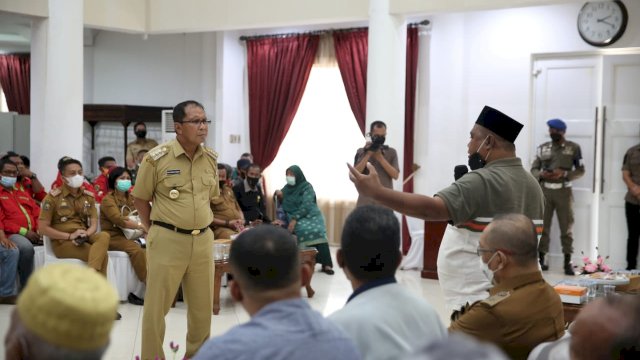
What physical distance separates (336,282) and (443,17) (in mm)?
3723

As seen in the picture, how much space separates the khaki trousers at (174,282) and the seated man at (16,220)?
9.46 feet

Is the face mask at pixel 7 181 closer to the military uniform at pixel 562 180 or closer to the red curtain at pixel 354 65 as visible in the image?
the red curtain at pixel 354 65

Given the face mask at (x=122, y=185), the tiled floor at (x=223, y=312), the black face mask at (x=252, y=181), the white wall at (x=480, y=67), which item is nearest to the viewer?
the tiled floor at (x=223, y=312)

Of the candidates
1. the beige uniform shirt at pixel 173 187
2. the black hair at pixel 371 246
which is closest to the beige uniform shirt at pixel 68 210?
the beige uniform shirt at pixel 173 187

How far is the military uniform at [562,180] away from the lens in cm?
872

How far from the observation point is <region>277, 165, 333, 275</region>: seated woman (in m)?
8.28

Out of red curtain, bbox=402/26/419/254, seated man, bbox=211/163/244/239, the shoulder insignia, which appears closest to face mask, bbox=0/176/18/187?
seated man, bbox=211/163/244/239

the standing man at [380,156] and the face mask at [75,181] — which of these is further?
the standing man at [380,156]

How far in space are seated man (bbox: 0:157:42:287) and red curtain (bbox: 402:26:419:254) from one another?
4602mm

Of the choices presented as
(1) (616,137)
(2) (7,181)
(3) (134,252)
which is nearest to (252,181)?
(3) (134,252)

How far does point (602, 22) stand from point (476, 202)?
21.0 feet

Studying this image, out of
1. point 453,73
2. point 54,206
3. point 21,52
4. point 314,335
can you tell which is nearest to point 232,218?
point 54,206

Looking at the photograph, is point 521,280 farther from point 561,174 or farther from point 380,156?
point 561,174

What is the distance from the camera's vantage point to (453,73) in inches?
386
